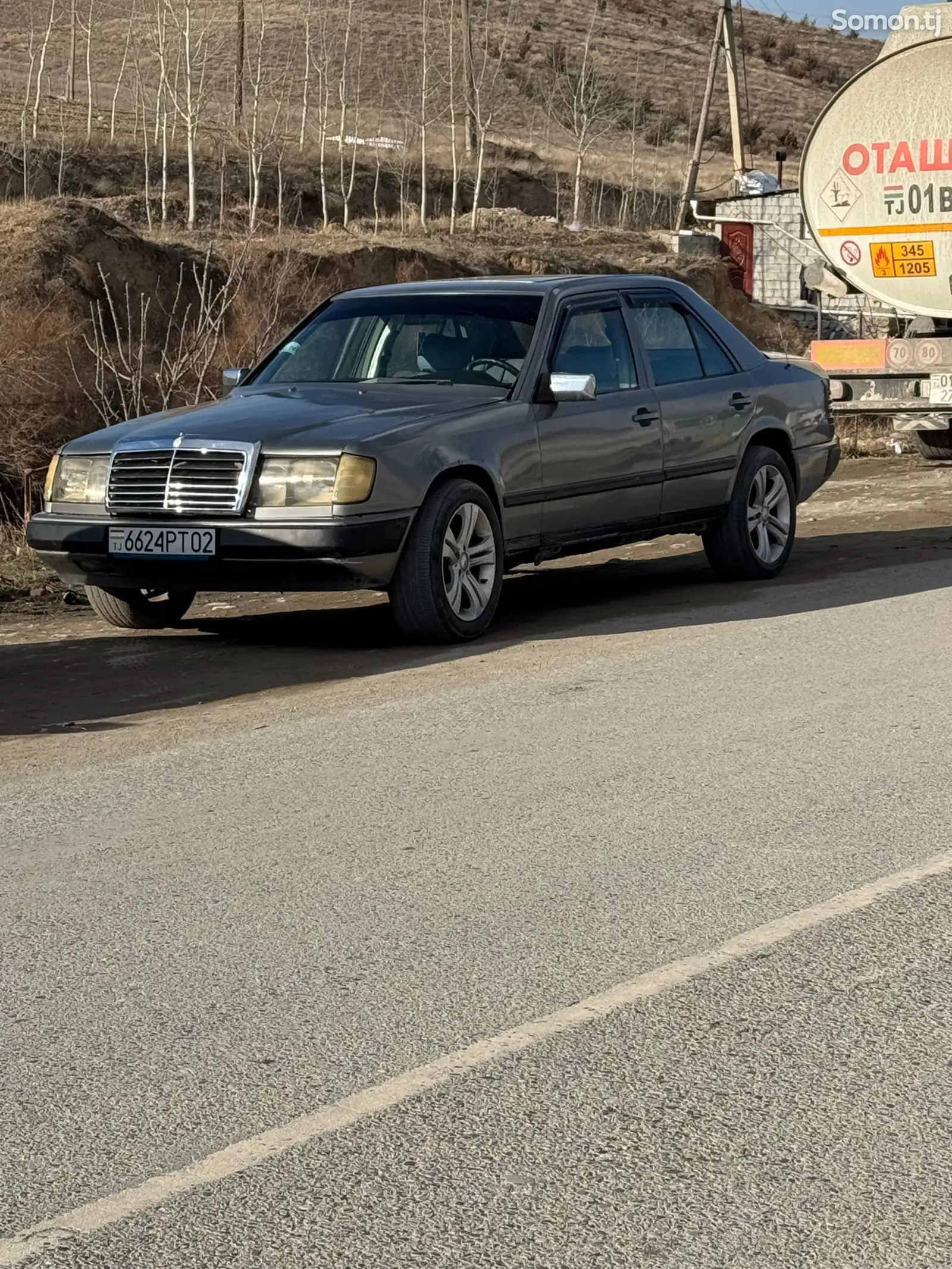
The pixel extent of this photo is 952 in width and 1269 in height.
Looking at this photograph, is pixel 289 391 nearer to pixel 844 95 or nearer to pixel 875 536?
pixel 875 536

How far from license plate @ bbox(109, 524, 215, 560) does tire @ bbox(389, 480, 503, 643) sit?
0.91 meters

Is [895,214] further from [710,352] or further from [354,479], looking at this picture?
[354,479]

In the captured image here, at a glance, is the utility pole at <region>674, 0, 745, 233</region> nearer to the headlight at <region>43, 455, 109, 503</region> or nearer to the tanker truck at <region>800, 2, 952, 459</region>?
the tanker truck at <region>800, 2, 952, 459</region>

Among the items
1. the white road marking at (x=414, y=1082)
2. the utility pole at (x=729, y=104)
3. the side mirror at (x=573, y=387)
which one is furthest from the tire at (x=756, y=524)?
the utility pole at (x=729, y=104)

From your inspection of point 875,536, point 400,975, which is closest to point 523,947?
point 400,975

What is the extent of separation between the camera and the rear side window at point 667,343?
35.4 feet

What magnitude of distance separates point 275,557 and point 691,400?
10.1 ft

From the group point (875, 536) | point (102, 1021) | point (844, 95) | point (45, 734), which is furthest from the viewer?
point (844, 95)

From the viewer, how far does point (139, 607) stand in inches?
405

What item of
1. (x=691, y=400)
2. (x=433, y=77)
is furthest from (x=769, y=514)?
(x=433, y=77)

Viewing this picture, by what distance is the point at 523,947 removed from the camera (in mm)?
4684

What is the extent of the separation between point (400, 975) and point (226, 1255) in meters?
1.39

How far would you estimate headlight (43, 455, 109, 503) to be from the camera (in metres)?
9.41

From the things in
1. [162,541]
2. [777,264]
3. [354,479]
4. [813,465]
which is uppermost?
[777,264]
